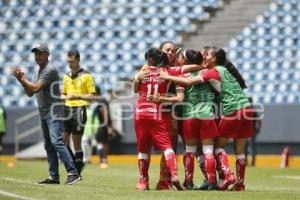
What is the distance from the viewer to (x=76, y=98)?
14.8 metres

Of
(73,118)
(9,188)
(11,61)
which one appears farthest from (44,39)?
(9,188)

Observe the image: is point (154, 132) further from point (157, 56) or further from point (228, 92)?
point (228, 92)

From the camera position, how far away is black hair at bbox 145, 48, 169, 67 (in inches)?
479

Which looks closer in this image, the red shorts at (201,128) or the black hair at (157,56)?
the black hair at (157,56)

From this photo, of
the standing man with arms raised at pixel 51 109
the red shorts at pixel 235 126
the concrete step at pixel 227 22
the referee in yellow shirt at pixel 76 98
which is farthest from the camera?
the concrete step at pixel 227 22

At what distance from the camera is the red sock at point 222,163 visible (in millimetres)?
12734

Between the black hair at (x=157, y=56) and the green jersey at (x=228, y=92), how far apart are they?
738mm

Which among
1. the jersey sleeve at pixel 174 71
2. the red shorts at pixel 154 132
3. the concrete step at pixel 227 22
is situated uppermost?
the concrete step at pixel 227 22

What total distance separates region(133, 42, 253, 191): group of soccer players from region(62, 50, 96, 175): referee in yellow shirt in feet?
7.53

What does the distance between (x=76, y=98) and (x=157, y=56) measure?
115 inches

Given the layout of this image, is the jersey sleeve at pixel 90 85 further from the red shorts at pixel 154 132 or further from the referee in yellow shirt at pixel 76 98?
the red shorts at pixel 154 132

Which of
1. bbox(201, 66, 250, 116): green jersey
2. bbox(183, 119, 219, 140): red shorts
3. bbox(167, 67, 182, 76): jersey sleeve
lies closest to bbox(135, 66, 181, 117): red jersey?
bbox(167, 67, 182, 76): jersey sleeve

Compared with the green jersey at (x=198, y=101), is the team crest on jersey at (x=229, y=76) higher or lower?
higher

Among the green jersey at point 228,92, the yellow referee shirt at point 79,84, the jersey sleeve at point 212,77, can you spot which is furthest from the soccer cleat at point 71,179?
the jersey sleeve at point 212,77
